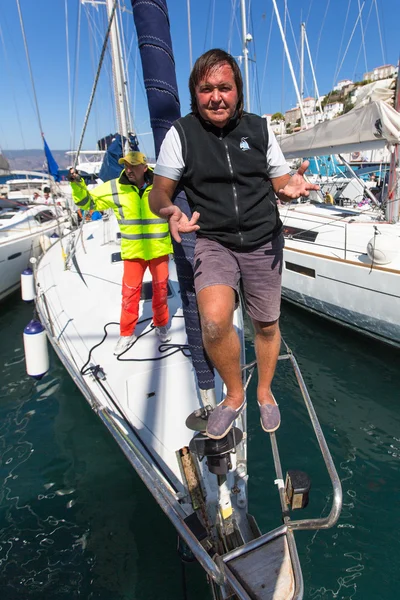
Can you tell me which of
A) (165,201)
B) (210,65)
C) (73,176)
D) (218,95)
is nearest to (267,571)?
(165,201)

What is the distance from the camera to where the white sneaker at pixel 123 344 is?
13.4 ft

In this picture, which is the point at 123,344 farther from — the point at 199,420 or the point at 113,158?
the point at 113,158

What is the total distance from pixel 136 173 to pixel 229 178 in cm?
202

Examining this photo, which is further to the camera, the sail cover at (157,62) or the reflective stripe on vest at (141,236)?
the reflective stripe on vest at (141,236)

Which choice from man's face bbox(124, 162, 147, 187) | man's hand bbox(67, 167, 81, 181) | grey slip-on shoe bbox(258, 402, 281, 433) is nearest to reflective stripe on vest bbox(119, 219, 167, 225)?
man's face bbox(124, 162, 147, 187)

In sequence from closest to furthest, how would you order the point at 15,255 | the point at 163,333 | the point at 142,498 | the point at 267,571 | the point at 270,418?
1. the point at 267,571
2. the point at 270,418
3. the point at 142,498
4. the point at 163,333
5. the point at 15,255

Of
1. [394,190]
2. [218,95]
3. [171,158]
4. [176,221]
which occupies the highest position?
[218,95]

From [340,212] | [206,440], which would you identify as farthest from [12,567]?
[340,212]

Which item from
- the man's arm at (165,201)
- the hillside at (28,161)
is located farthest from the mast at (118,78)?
the man's arm at (165,201)

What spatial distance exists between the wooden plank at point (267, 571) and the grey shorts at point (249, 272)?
3.85 ft

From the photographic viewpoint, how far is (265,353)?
92.4 inches

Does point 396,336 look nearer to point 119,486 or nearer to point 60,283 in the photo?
point 119,486

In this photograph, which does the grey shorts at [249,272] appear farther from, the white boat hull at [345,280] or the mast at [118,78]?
the mast at [118,78]

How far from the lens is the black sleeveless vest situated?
195 cm
